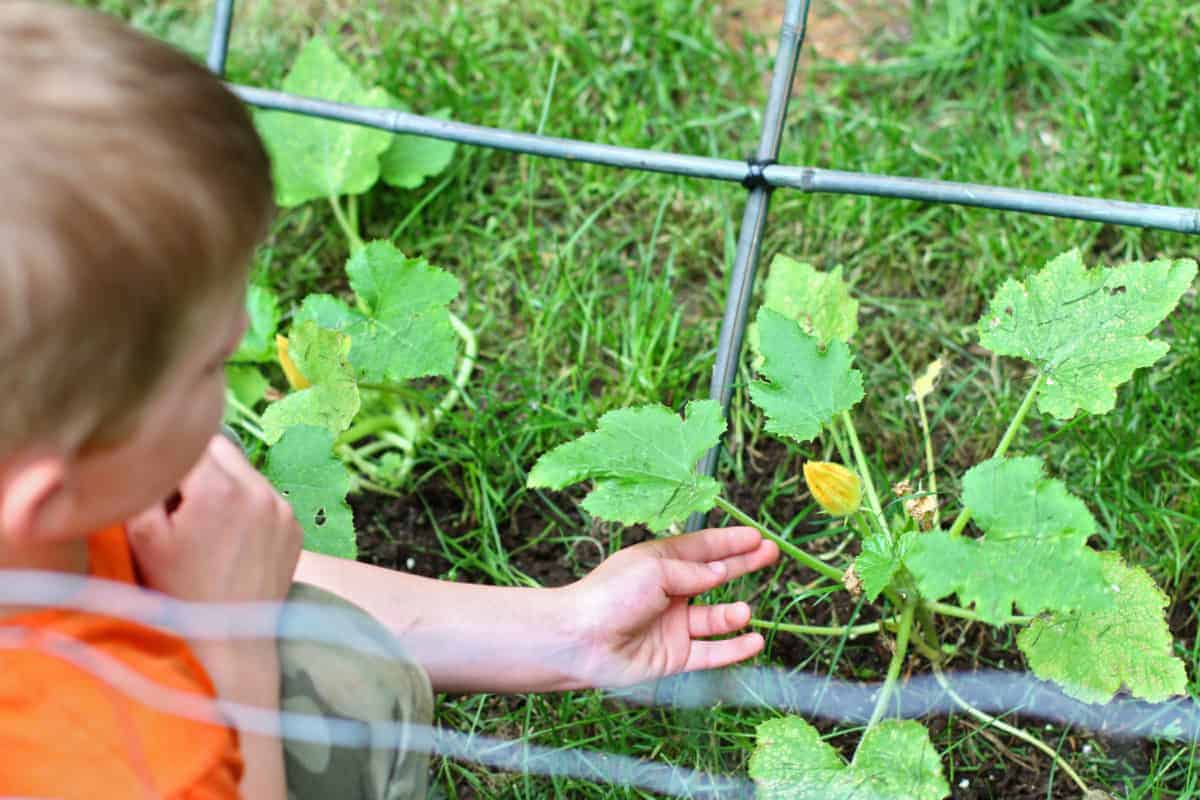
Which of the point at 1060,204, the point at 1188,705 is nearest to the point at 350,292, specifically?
the point at 1060,204

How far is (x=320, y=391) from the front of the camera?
1247 millimetres

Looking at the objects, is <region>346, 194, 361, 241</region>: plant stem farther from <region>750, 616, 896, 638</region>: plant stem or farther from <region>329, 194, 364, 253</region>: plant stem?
<region>750, 616, 896, 638</region>: plant stem

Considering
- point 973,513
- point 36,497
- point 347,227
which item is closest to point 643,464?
point 973,513

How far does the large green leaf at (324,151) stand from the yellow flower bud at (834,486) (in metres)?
0.76

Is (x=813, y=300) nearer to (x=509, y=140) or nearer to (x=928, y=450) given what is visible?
(x=928, y=450)

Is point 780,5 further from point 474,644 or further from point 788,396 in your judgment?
point 474,644

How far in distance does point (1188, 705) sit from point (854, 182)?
0.57 metres

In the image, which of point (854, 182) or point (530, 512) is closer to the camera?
point (854, 182)

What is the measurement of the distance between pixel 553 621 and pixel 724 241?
0.64 metres

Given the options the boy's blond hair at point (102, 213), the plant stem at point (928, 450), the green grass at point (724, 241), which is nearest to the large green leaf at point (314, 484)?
the green grass at point (724, 241)

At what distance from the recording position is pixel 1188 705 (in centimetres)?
121

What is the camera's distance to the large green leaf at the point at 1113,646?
→ 1074 millimetres

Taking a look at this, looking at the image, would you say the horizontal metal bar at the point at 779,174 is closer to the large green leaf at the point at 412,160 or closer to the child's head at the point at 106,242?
the large green leaf at the point at 412,160

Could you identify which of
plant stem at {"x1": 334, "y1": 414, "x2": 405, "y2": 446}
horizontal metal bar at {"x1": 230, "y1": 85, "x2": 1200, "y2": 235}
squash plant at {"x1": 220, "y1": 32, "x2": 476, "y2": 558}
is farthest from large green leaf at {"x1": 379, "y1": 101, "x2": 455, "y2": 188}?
plant stem at {"x1": 334, "y1": 414, "x2": 405, "y2": 446}
